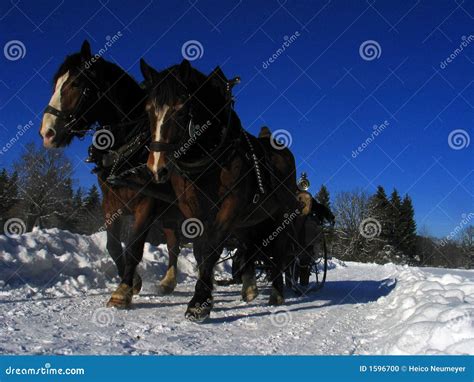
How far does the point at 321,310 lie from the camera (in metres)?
5.50

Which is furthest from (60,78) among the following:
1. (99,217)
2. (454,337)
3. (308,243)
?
(99,217)

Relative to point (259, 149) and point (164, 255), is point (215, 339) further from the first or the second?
point (164, 255)

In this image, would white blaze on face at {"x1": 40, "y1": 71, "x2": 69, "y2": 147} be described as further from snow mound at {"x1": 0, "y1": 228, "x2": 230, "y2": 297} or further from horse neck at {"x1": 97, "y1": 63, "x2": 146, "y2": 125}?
snow mound at {"x1": 0, "y1": 228, "x2": 230, "y2": 297}

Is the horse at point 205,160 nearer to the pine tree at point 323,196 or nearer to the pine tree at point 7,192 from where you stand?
the pine tree at point 7,192

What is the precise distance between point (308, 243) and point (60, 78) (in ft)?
16.3

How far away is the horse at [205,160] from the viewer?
421cm

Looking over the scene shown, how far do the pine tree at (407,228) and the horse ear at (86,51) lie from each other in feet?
107

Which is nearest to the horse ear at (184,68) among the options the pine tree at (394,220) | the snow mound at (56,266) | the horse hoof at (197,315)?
the horse hoof at (197,315)

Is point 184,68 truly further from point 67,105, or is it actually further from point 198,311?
point 198,311

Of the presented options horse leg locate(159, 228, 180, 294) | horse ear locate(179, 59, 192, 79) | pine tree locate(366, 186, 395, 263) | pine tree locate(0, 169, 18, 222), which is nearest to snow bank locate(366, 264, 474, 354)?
horse ear locate(179, 59, 192, 79)

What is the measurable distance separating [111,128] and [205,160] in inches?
56.8

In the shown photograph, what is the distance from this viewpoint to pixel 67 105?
4750 millimetres

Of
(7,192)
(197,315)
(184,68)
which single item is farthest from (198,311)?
(7,192)

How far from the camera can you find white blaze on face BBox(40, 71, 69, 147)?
4.55 meters
